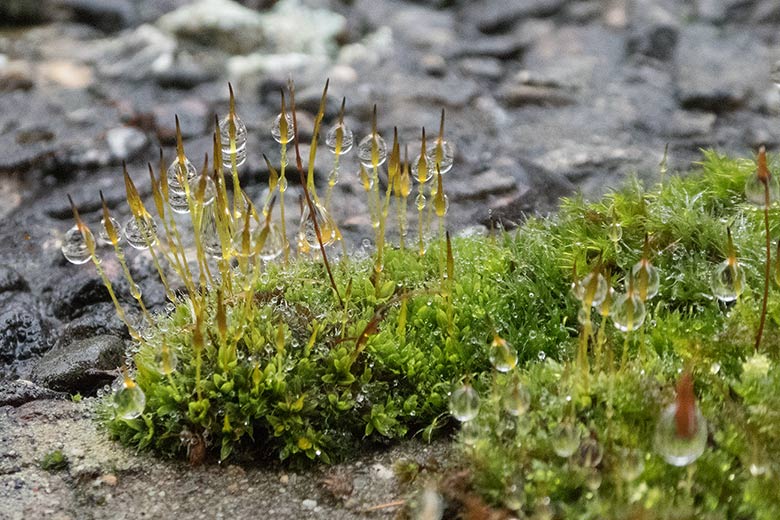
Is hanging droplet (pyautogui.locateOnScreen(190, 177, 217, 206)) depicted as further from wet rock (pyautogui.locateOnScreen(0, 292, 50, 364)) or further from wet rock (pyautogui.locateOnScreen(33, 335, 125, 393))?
wet rock (pyautogui.locateOnScreen(0, 292, 50, 364))

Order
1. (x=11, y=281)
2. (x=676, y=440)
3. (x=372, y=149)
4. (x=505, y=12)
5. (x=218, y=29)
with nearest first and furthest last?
(x=676, y=440), (x=372, y=149), (x=11, y=281), (x=218, y=29), (x=505, y=12)

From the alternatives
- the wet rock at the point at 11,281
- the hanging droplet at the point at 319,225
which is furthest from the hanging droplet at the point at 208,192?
the wet rock at the point at 11,281

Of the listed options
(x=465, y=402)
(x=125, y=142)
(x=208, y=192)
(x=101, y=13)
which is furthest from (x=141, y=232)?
(x=101, y=13)

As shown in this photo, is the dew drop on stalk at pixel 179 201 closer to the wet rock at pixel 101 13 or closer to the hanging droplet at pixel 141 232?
the hanging droplet at pixel 141 232

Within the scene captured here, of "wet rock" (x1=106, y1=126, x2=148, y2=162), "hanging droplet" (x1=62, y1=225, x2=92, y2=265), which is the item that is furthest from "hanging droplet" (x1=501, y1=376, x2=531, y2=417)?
"wet rock" (x1=106, y1=126, x2=148, y2=162)

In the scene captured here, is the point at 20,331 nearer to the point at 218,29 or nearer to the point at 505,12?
the point at 218,29

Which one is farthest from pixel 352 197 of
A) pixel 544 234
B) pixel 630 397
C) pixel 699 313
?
pixel 630 397
